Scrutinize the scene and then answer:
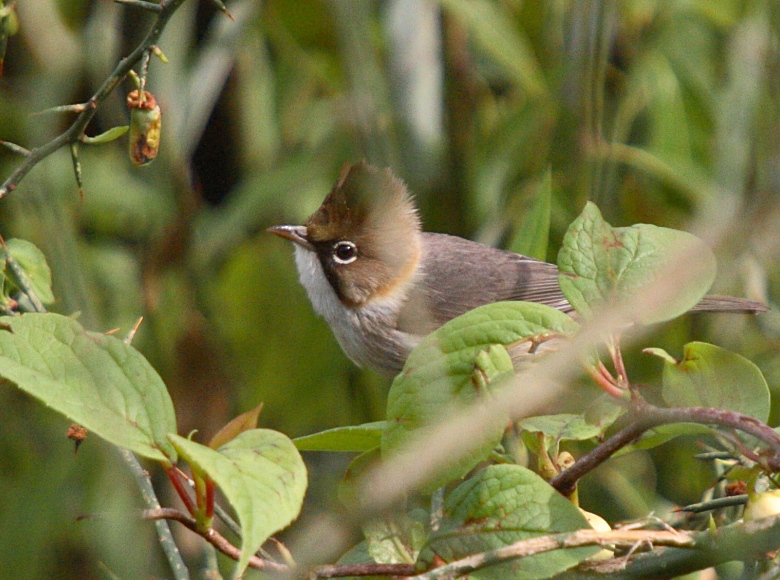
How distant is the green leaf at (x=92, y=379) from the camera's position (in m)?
1.05

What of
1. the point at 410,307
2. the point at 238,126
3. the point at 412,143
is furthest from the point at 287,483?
the point at 238,126

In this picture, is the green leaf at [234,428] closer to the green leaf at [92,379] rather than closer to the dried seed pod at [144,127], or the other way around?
the green leaf at [92,379]

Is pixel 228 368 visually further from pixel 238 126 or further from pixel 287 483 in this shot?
pixel 287 483

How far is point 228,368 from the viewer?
3.46 m

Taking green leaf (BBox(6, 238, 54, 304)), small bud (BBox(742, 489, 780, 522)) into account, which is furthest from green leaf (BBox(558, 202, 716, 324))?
green leaf (BBox(6, 238, 54, 304))

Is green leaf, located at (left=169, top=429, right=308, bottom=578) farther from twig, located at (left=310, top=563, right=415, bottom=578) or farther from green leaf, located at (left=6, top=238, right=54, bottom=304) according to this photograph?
green leaf, located at (left=6, top=238, right=54, bottom=304)

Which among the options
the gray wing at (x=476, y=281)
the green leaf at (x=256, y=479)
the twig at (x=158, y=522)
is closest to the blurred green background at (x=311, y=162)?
the gray wing at (x=476, y=281)

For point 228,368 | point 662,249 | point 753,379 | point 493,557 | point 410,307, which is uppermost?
point 662,249

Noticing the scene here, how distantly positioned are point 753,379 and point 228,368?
2465 millimetres

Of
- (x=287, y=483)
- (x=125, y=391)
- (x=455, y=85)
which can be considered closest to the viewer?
(x=287, y=483)

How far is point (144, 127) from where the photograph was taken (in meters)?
1.47

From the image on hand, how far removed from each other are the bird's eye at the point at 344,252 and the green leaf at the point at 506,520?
206cm

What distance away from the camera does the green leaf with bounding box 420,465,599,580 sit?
1065mm

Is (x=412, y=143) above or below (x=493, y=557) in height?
below
